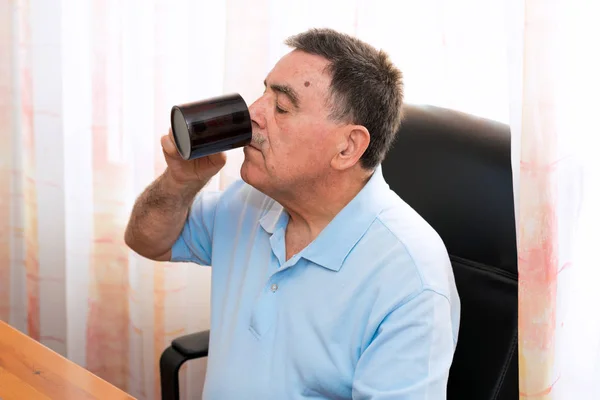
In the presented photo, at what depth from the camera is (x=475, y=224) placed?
49.9 inches

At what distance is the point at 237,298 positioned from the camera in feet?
4.56

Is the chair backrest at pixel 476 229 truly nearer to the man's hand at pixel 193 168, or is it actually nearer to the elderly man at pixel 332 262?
the elderly man at pixel 332 262

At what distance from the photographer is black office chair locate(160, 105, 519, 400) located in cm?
124

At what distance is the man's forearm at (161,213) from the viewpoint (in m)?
1.48

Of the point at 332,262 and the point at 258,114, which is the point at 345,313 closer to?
the point at 332,262

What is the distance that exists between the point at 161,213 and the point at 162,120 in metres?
0.51

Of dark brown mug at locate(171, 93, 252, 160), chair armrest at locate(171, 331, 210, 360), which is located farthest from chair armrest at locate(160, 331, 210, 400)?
dark brown mug at locate(171, 93, 252, 160)

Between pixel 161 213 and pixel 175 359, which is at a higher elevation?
pixel 161 213

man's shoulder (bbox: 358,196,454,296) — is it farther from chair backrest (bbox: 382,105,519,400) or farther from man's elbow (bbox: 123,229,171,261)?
man's elbow (bbox: 123,229,171,261)

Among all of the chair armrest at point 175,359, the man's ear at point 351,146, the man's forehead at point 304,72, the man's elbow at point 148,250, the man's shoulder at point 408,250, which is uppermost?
the man's forehead at point 304,72

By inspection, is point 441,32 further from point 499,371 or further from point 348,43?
point 499,371

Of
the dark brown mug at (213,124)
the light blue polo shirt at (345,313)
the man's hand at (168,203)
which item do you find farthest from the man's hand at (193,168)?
the dark brown mug at (213,124)

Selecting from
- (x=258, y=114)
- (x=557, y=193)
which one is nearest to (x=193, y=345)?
(x=258, y=114)

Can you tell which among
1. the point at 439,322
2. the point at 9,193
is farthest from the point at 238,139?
the point at 9,193
